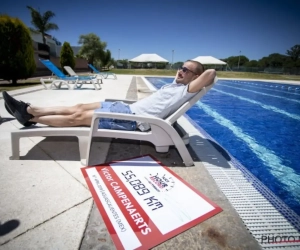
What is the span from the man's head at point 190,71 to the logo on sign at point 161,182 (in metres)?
1.44

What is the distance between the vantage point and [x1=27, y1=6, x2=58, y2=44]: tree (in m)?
35.4

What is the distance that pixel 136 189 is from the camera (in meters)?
1.92

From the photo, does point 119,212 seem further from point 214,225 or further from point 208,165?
point 208,165

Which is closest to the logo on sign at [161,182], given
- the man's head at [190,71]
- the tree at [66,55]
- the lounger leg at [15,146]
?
the man's head at [190,71]

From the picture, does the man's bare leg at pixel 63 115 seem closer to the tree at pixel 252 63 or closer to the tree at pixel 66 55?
the tree at pixel 66 55

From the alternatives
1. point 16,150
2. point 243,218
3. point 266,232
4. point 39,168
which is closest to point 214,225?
point 243,218

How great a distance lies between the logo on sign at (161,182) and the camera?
1.96 metres

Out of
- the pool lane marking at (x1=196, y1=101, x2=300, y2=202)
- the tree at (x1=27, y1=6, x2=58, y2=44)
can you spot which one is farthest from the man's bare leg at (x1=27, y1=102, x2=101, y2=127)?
the tree at (x1=27, y1=6, x2=58, y2=44)

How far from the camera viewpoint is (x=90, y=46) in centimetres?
4712

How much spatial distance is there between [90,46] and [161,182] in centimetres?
5158

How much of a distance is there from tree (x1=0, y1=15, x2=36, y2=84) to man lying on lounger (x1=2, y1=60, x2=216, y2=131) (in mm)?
9818

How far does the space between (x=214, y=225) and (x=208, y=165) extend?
3.44 feet

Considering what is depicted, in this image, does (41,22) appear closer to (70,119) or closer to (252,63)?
(70,119)

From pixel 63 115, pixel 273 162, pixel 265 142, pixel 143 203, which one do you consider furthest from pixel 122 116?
pixel 265 142
